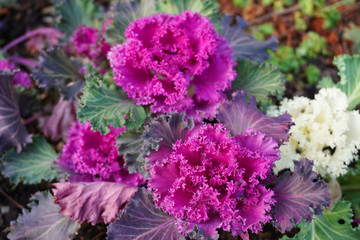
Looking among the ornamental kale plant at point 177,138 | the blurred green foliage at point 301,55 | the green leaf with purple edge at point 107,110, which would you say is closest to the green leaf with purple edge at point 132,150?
the ornamental kale plant at point 177,138

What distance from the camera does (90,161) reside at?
94.9 inches

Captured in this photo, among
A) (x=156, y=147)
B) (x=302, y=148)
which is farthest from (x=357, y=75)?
(x=156, y=147)

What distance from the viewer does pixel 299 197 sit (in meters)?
1.84

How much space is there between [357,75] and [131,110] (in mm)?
1677

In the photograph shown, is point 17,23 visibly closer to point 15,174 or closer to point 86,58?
point 86,58

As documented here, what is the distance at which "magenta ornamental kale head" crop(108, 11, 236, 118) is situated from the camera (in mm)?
2064

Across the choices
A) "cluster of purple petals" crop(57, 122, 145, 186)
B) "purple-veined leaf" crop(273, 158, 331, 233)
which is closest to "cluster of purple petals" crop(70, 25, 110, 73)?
"cluster of purple petals" crop(57, 122, 145, 186)

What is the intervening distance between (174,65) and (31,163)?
1.44 meters

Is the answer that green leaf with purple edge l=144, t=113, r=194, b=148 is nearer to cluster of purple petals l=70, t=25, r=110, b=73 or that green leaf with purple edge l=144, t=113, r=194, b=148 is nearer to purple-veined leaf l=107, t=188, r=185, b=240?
purple-veined leaf l=107, t=188, r=185, b=240

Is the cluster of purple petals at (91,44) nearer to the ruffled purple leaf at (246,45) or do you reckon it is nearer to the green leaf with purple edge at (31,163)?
the green leaf with purple edge at (31,163)

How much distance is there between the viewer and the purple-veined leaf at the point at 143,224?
1.82 meters

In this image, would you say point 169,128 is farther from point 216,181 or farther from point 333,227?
point 333,227

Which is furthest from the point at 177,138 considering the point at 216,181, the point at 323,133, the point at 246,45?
the point at 246,45

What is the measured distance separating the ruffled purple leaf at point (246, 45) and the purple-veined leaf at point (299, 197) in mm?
985
